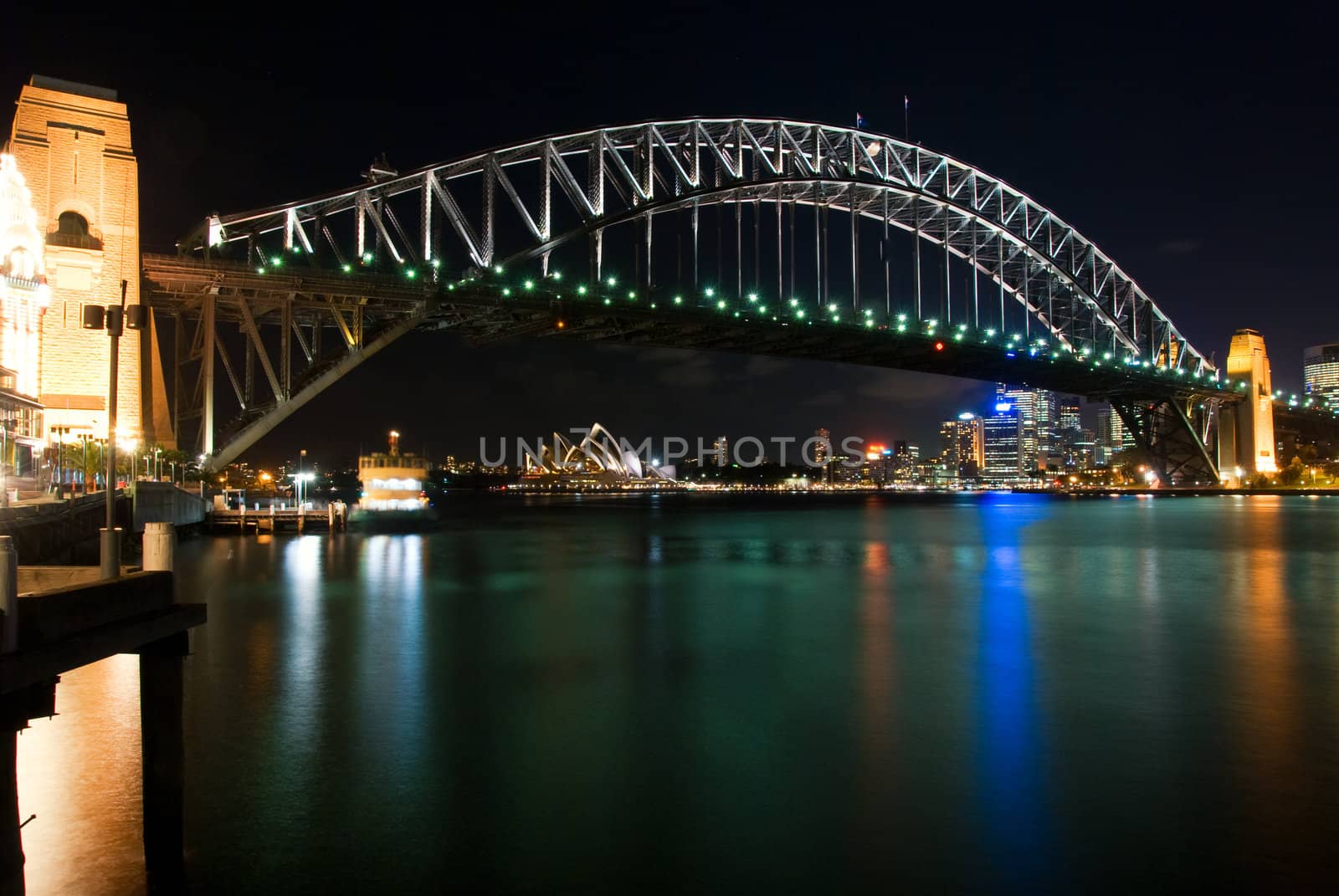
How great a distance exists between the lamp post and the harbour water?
206 centimetres

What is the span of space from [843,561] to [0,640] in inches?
996

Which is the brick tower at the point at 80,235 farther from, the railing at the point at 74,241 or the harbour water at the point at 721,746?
the harbour water at the point at 721,746

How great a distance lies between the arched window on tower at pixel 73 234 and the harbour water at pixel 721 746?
15907 mm

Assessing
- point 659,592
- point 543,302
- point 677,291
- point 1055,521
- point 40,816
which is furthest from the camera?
point 1055,521

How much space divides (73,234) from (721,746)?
30.2 metres

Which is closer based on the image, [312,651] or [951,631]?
[312,651]

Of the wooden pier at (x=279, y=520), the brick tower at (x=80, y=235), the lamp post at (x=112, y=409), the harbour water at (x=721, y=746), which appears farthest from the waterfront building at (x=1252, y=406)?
the lamp post at (x=112, y=409)

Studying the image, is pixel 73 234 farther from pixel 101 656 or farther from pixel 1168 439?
pixel 1168 439

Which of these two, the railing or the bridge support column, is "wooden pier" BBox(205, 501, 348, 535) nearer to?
the railing

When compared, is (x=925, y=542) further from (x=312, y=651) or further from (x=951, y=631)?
(x=312, y=651)

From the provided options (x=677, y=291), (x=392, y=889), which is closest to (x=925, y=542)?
(x=677, y=291)

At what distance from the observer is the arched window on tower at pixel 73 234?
29.3 metres

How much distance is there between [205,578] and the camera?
2220 centimetres

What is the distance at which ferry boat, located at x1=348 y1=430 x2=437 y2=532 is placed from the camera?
142 feet
